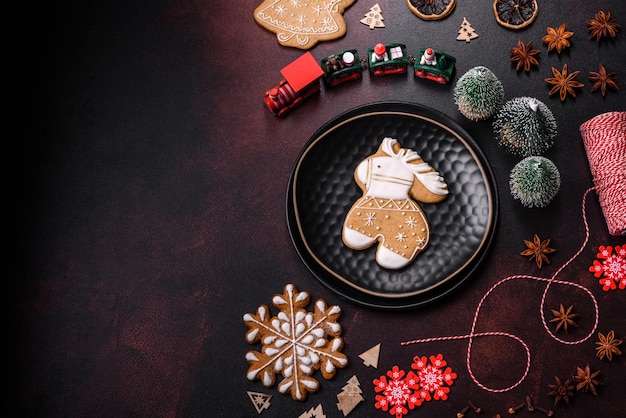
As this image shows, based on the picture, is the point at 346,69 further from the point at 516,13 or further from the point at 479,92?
the point at 516,13

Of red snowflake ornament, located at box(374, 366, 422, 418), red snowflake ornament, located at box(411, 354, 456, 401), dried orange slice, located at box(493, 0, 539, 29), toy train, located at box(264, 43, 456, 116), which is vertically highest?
dried orange slice, located at box(493, 0, 539, 29)

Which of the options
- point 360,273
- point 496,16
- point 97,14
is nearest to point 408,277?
point 360,273

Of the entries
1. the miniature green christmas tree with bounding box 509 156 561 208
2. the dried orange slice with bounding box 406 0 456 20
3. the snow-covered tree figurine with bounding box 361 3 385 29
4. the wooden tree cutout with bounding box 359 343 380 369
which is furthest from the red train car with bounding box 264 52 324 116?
the wooden tree cutout with bounding box 359 343 380 369

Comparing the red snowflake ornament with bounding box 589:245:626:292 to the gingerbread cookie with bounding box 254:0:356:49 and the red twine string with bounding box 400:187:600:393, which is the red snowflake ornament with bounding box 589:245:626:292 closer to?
the red twine string with bounding box 400:187:600:393

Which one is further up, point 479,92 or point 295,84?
point 479,92

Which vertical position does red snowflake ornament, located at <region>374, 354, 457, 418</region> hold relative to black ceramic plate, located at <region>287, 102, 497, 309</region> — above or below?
below

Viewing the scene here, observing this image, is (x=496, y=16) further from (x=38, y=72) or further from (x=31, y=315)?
(x=31, y=315)

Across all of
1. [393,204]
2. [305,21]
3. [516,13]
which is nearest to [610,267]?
[393,204]
